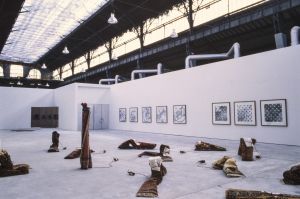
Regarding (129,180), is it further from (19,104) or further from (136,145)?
(19,104)

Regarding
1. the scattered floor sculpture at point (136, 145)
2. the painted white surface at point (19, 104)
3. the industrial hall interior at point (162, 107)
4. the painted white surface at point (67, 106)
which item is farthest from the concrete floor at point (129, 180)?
the painted white surface at point (19, 104)

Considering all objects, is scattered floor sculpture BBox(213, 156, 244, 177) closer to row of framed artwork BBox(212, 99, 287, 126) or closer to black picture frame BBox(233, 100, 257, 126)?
row of framed artwork BBox(212, 99, 287, 126)

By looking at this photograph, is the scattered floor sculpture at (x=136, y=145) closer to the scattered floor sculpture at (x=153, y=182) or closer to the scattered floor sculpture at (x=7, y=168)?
the scattered floor sculpture at (x=153, y=182)

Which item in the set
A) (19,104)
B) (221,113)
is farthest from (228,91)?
(19,104)

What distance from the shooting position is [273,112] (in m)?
13.1

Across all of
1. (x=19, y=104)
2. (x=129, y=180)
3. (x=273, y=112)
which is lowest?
(x=129, y=180)

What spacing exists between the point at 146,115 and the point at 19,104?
17325 millimetres

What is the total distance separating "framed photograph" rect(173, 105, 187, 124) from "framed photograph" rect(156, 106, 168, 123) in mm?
988

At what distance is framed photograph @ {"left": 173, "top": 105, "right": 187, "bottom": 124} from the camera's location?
18.2m

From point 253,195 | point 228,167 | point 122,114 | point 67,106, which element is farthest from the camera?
point 67,106

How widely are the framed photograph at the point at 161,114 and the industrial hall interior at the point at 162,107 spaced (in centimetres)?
8

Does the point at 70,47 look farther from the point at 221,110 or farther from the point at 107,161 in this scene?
the point at 107,161

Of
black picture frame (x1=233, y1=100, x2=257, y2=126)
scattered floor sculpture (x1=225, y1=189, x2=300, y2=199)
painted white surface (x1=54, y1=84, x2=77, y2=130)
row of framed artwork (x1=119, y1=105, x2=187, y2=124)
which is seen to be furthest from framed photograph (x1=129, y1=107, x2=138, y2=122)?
scattered floor sculpture (x1=225, y1=189, x2=300, y2=199)

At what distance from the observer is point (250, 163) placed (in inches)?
328
